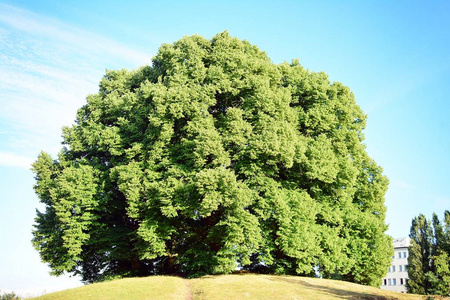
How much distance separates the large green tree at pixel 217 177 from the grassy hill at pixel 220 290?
8.76 feet

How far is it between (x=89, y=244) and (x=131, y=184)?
10750 mm

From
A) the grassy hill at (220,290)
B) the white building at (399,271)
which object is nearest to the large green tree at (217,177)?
the grassy hill at (220,290)

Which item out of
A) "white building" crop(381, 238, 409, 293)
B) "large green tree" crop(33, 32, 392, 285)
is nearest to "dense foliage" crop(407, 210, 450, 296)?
"large green tree" crop(33, 32, 392, 285)

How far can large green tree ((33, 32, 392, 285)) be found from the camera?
29.4 meters

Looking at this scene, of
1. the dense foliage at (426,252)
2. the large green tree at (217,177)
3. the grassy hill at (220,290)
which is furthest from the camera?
the dense foliage at (426,252)

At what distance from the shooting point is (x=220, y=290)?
2356 centimetres

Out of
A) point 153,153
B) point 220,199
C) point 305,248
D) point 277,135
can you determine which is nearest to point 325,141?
point 277,135

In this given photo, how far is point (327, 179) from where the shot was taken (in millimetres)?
32781

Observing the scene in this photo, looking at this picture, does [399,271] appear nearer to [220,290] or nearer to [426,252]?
[426,252]

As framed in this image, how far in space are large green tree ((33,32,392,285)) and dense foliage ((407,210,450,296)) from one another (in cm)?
2453

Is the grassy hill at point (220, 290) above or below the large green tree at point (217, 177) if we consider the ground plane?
below

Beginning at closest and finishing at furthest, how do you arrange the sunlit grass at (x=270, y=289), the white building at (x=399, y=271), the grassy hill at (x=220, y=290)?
1. the sunlit grass at (x=270, y=289)
2. the grassy hill at (x=220, y=290)
3. the white building at (x=399, y=271)

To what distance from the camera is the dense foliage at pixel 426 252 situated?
177ft

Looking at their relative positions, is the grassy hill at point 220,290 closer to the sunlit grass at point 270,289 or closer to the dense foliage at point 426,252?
the sunlit grass at point 270,289
